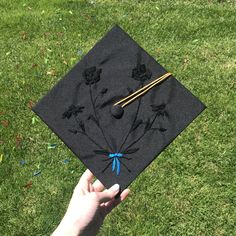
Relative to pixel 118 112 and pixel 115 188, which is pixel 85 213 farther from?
pixel 118 112

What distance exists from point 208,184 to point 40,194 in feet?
5.09

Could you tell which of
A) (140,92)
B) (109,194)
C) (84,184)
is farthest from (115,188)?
(140,92)

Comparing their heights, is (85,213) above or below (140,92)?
below

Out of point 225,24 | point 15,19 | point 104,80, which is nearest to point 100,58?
point 104,80

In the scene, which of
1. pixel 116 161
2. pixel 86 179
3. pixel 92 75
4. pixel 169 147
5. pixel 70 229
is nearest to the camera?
pixel 70 229

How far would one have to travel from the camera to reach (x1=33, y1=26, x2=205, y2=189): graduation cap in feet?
9.18

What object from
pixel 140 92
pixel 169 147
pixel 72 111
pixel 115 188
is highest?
pixel 72 111

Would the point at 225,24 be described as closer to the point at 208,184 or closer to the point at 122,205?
the point at 208,184

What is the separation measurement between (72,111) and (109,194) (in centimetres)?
57

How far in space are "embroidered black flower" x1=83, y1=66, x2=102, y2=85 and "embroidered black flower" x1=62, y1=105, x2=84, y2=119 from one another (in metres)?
0.18

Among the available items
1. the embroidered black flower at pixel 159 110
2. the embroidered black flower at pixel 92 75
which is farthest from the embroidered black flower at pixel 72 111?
the embroidered black flower at pixel 159 110

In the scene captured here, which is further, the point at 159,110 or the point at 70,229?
the point at 159,110

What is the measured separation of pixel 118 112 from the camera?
2.80 m

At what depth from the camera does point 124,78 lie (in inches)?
113
